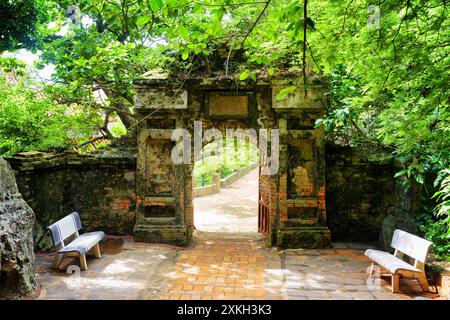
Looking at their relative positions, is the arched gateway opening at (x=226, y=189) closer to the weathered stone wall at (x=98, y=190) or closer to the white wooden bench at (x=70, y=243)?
the weathered stone wall at (x=98, y=190)

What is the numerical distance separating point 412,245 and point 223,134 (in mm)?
4226

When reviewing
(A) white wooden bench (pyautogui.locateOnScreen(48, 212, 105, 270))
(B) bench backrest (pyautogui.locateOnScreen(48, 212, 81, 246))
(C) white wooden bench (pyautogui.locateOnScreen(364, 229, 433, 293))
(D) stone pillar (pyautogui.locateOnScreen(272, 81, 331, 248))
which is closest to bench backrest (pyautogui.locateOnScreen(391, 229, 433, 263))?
(C) white wooden bench (pyautogui.locateOnScreen(364, 229, 433, 293))

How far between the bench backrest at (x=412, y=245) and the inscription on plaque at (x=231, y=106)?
3853 millimetres

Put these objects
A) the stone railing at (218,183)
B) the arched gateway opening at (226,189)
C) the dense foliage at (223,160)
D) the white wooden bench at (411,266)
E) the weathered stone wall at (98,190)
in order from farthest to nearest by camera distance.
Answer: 1. the dense foliage at (223,160)
2. the stone railing at (218,183)
3. the arched gateway opening at (226,189)
4. the weathered stone wall at (98,190)
5. the white wooden bench at (411,266)

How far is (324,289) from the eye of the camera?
5230 millimetres

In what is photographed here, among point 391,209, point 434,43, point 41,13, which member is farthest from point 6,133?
point 391,209

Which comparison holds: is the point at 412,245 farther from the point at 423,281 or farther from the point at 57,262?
the point at 57,262

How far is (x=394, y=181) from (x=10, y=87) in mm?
9285

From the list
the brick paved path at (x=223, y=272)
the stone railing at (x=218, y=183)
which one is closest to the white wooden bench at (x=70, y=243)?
the brick paved path at (x=223, y=272)

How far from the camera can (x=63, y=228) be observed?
606cm

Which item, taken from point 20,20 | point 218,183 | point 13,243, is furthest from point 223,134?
point 218,183

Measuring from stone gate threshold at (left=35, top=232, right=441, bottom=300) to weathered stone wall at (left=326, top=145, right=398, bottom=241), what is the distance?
1.74 ft

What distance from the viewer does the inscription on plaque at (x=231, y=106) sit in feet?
24.7

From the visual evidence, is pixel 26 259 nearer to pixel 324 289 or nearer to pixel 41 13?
pixel 324 289
